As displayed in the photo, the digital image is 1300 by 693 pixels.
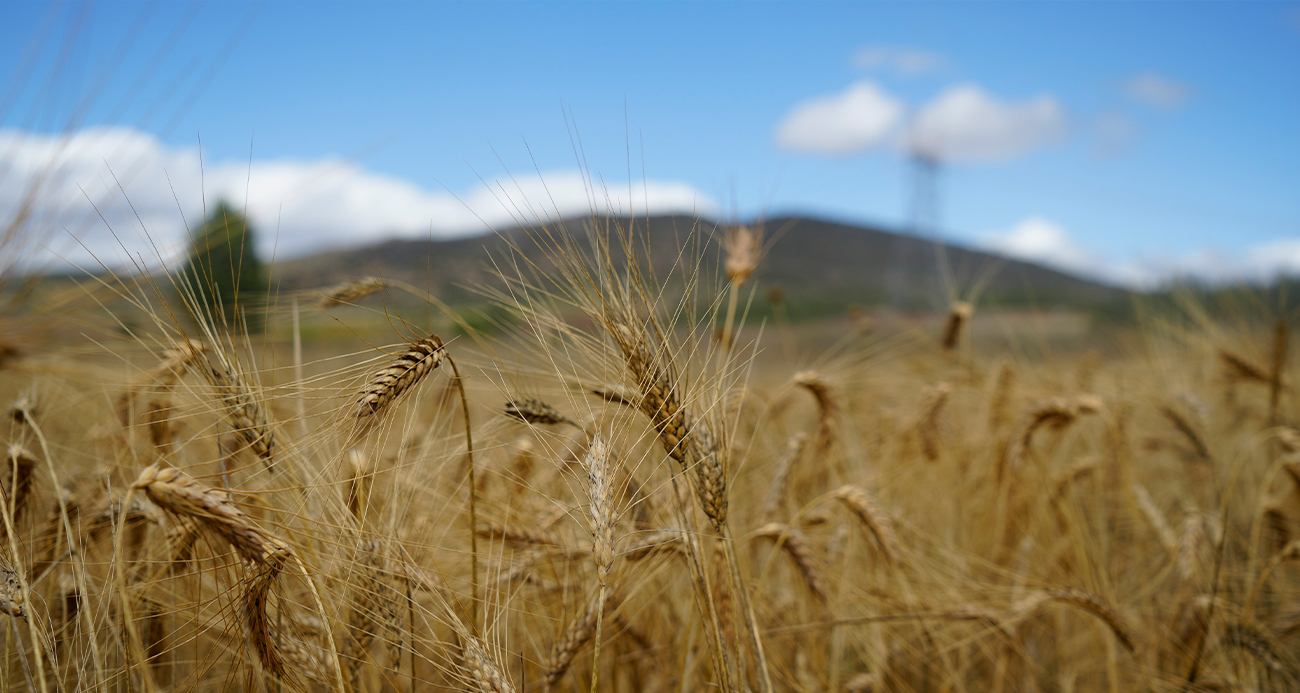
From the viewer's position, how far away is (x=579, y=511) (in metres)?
1.17

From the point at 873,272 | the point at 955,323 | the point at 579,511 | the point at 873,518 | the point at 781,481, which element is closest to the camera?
the point at 579,511

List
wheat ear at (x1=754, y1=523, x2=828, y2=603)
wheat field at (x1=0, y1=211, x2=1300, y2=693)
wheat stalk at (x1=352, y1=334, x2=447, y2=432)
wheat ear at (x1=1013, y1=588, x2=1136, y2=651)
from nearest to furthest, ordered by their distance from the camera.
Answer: wheat stalk at (x1=352, y1=334, x2=447, y2=432)
wheat field at (x1=0, y1=211, x2=1300, y2=693)
wheat ear at (x1=754, y1=523, x2=828, y2=603)
wheat ear at (x1=1013, y1=588, x2=1136, y2=651)

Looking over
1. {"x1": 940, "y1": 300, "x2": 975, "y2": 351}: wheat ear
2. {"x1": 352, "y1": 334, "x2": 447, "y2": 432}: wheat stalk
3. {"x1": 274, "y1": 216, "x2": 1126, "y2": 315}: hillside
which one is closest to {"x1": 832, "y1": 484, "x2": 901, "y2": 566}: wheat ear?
{"x1": 352, "y1": 334, "x2": 447, "y2": 432}: wheat stalk

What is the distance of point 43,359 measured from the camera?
2457mm

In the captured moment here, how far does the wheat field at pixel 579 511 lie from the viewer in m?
1.06

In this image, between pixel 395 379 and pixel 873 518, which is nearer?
pixel 395 379

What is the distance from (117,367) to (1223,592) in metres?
4.25

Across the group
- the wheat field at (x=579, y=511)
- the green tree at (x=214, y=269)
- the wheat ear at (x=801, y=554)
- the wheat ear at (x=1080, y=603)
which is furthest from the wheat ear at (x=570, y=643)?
the wheat ear at (x=1080, y=603)

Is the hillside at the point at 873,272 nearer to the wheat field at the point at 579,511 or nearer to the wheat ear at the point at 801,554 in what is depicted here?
the wheat field at the point at 579,511

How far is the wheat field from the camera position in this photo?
1.06 meters

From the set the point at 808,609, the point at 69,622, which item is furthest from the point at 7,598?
the point at 808,609

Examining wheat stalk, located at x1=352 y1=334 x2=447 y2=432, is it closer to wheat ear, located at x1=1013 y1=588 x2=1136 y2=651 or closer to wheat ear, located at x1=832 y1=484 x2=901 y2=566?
wheat ear, located at x1=832 y1=484 x2=901 y2=566

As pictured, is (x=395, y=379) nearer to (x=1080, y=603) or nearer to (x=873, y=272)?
(x=1080, y=603)

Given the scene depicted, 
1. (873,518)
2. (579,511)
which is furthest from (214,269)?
(873,518)
